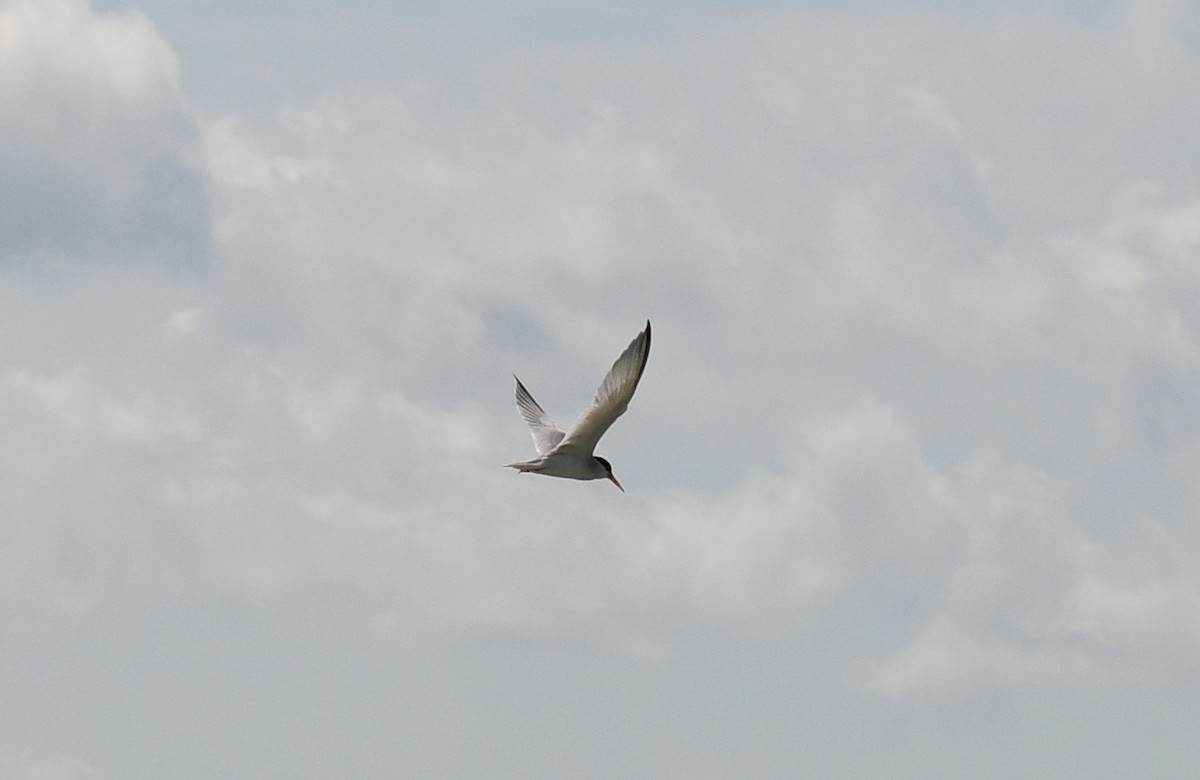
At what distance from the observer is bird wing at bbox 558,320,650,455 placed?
2808 inches

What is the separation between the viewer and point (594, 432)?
7631cm

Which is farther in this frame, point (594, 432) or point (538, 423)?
point (538, 423)

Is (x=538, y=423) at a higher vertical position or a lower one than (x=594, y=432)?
higher

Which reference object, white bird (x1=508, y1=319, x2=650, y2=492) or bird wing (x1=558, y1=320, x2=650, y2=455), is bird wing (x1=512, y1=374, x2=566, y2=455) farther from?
bird wing (x1=558, y1=320, x2=650, y2=455)

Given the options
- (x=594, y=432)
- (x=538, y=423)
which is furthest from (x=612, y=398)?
(x=538, y=423)

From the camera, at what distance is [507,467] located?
7531 centimetres

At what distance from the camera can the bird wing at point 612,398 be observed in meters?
71.3

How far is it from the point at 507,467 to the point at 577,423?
324 centimetres

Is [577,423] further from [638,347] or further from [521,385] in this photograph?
[521,385]

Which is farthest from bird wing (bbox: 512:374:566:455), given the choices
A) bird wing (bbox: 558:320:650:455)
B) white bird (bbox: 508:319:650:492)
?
bird wing (bbox: 558:320:650:455)

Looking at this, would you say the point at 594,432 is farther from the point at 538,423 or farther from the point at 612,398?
the point at 538,423

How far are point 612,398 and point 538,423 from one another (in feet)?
43.9

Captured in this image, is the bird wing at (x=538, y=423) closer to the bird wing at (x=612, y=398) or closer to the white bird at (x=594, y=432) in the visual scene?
the white bird at (x=594, y=432)

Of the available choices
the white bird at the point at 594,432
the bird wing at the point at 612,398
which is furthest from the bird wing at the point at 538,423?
the bird wing at the point at 612,398
